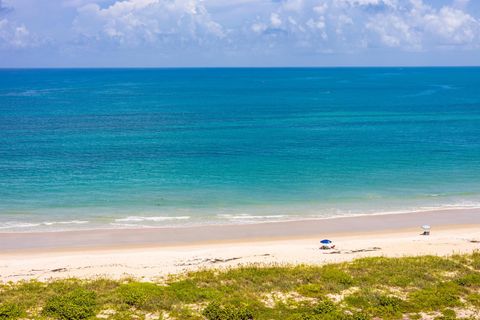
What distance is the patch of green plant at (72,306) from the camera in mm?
20609

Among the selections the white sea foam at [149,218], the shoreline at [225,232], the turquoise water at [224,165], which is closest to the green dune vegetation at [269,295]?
the shoreline at [225,232]

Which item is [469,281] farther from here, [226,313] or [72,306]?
[72,306]

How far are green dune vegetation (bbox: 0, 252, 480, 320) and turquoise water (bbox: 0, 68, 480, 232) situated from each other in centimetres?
1642

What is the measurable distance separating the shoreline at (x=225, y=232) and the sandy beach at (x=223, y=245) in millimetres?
75

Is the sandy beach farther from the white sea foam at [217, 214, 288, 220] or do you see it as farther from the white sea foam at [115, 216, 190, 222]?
the white sea foam at [115, 216, 190, 222]

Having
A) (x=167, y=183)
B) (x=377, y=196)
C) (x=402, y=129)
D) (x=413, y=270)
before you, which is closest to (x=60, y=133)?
(x=167, y=183)

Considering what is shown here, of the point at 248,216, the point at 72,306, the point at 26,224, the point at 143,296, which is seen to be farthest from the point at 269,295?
the point at 26,224

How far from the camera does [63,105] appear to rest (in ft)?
375

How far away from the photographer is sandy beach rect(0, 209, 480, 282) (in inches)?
1145

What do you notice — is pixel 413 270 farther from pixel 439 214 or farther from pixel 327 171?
pixel 327 171

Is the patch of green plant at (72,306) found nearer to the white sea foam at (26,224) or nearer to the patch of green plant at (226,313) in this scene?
the patch of green plant at (226,313)

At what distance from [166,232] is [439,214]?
24.3 m

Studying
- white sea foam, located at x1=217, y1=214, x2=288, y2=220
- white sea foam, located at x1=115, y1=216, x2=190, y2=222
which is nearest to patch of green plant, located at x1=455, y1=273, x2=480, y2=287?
white sea foam, located at x1=217, y1=214, x2=288, y2=220

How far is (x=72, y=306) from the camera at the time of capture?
829 inches
